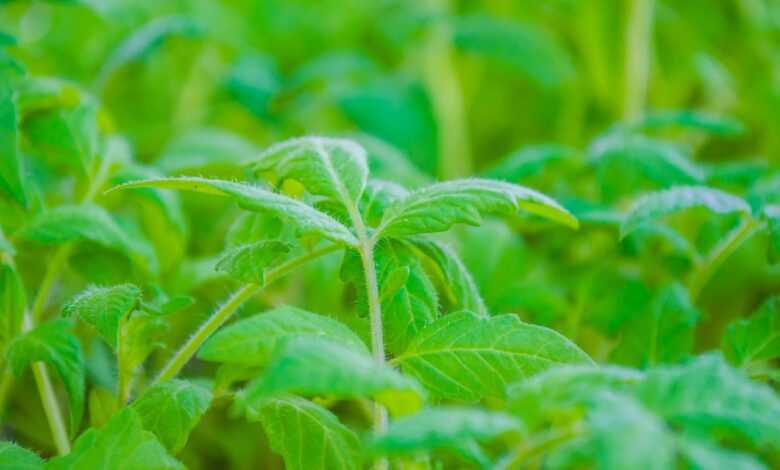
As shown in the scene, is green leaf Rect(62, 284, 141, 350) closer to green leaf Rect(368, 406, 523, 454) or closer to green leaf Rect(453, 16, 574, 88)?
green leaf Rect(368, 406, 523, 454)

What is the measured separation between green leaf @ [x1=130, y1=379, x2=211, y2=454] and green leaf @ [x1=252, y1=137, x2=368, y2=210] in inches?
6.2

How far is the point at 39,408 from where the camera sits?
0.87 m

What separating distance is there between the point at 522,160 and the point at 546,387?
446 millimetres

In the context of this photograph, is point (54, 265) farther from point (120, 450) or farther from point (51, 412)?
point (120, 450)

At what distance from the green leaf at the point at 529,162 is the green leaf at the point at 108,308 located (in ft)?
1.30

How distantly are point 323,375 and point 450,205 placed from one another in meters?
0.18

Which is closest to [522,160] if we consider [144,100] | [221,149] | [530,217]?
[530,217]

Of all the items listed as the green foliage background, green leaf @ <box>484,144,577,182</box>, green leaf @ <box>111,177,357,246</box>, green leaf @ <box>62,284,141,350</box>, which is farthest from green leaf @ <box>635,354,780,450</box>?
green leaf @ <box>484,144,577,182</box>

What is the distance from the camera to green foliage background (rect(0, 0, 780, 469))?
45cm

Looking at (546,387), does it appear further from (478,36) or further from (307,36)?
(307,36)

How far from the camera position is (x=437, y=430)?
1.24 ft

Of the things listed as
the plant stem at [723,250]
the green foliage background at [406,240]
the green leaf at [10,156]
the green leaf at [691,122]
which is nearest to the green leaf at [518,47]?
the green foliage background at [406,240]

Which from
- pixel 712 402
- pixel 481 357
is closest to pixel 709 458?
pixel 712 402

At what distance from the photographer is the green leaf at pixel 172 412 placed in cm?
55
